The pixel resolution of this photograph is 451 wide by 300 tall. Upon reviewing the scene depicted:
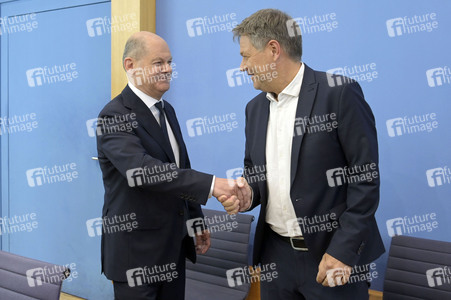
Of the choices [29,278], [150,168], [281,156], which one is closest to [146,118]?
[150,168]

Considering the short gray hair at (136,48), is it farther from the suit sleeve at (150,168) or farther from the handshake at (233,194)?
the handshake at (233,194)

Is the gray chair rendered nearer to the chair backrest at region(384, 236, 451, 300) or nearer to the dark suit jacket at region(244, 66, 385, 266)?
the chair backrest at region(384, 236, 451, 300)

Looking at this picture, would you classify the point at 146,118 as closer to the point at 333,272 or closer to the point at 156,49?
the point at 156,49

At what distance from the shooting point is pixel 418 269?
2115mm

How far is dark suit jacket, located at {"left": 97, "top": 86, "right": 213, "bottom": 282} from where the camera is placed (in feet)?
5.68

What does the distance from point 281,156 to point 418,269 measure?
43.2 inches

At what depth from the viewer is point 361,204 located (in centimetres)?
144

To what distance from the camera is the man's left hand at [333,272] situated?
1.43 m

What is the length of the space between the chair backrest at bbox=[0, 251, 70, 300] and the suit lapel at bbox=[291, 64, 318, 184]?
36.9 inches

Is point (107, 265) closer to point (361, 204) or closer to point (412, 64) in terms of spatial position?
point (361, 204)

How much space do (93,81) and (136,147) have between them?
1.96 metres

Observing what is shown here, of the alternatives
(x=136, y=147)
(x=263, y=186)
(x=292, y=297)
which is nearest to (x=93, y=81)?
(x=136, y=147)

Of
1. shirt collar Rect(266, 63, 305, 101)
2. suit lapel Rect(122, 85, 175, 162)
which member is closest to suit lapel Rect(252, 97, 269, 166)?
shirt collar Rect(266, 63, 305, 101)

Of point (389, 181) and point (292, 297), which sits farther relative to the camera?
point (389, 181)
